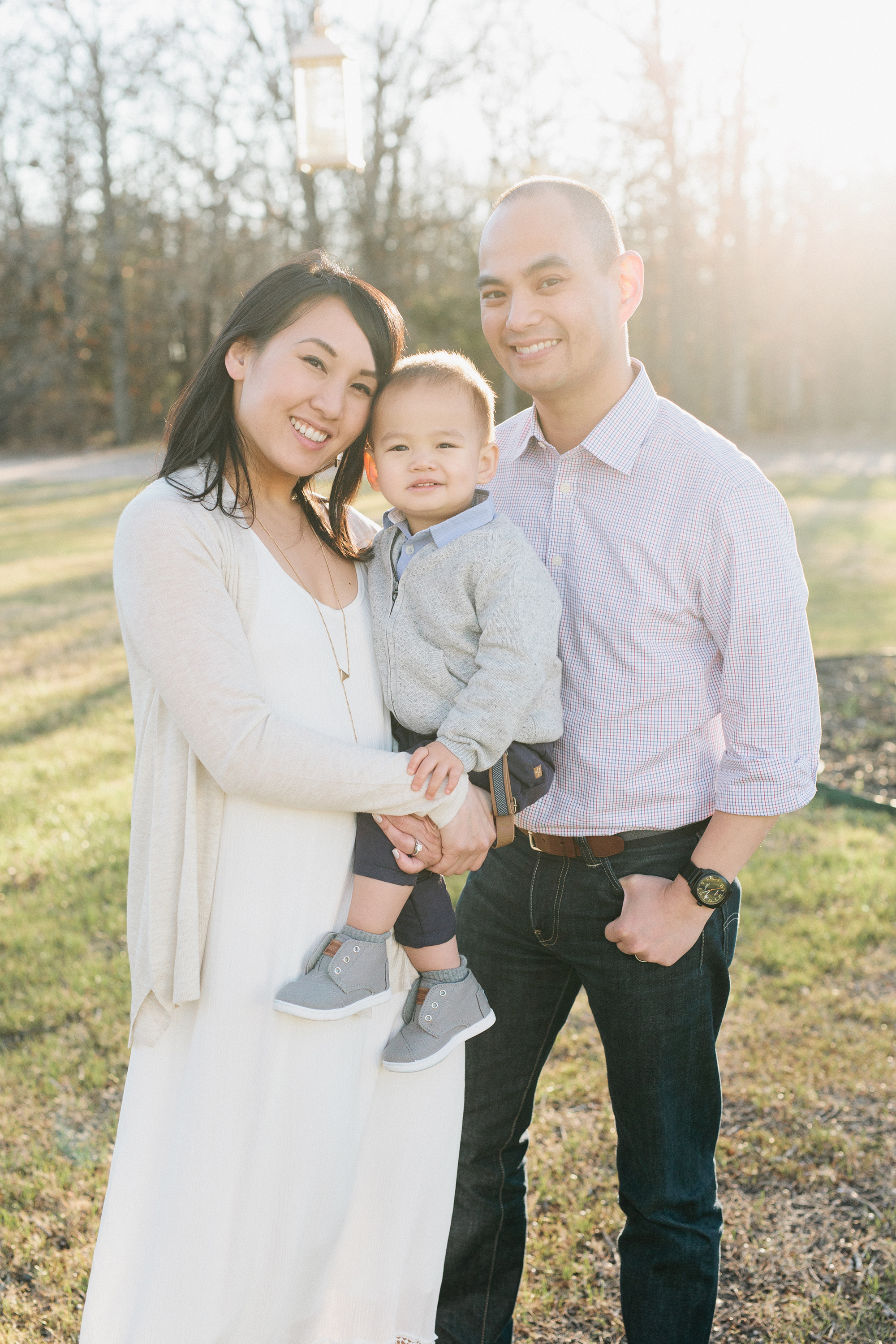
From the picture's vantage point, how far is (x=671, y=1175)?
2.12 metres

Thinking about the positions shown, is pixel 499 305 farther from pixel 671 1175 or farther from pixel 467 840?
pixel 671 1175

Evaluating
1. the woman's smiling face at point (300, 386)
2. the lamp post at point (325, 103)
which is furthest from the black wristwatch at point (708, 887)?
the lamp post at point (325, 103)

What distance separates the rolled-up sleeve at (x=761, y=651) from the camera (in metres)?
1.95

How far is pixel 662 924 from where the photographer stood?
205cm

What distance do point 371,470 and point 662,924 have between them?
3.68 feet

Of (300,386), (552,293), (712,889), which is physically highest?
(552,293)

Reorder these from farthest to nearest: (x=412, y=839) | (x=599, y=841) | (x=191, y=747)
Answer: (x=599, y=841) < (x=412, y=839) < (x=191, y=747)

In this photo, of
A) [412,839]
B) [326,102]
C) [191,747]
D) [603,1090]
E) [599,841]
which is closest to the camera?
[191,747]

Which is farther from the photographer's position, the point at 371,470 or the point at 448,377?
the point at 371,470

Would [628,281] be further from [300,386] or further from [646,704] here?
[646,704]

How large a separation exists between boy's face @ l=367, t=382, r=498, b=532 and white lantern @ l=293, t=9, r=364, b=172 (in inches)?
180

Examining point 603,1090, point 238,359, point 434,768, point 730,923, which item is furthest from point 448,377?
point 603,1090

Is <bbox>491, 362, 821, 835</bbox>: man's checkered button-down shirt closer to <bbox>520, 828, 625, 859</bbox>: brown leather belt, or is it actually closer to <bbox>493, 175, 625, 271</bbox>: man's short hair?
<bbox>520, 828, 625, 859</bbox>: brown leather belt

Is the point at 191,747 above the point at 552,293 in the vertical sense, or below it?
below
